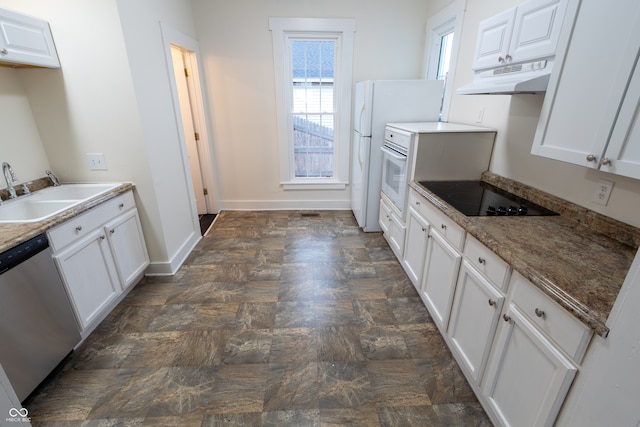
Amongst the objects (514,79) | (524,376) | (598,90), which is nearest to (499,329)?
(524,376)

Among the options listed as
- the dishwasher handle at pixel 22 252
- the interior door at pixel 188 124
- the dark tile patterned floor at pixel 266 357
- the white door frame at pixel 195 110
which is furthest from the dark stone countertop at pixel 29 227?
the interior door at pixel 188 124

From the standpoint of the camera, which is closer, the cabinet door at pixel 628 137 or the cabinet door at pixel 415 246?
the cabinet door at pixel 628 137

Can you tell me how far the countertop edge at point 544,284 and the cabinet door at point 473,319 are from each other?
0.69 feet

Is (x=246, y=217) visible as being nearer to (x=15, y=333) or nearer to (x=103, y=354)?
(x=103, y=354)

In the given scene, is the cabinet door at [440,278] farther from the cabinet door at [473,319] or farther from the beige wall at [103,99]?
the beige wall at [103,99]

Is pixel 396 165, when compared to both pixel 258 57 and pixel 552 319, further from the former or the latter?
pixel 258 57

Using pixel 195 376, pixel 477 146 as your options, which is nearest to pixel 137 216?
pixel 195 376

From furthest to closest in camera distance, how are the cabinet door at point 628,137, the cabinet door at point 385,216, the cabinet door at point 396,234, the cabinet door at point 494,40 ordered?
the cabinet door at point 385,216
the cabinet door at point 396,234
the cabinet door at point 494,40
the cabinet door at point 628,137

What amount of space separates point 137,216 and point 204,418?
1.75 metres

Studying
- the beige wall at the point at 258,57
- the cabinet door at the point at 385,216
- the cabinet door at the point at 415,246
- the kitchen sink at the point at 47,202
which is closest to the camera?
the kitchen sink at the point at 47,202

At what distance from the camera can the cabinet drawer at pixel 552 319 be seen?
37.7 inches

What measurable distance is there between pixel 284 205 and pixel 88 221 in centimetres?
263

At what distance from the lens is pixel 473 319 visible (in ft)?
5.24

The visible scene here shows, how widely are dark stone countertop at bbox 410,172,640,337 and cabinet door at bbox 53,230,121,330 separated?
7.78 ft
